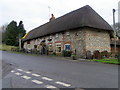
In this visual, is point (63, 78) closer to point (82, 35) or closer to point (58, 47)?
point (82, 35)

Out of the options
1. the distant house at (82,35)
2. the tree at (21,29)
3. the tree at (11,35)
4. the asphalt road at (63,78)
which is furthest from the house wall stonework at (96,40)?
the tree at (21,29)

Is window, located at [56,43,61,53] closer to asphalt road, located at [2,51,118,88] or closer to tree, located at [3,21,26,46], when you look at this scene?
asphalt road, located at [2,51,118,88]

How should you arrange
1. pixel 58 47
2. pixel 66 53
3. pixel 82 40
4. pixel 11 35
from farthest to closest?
pixel 11 35
pixel 58 47
pixel 66 53
pixel 82 40

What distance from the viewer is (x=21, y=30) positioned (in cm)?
5688

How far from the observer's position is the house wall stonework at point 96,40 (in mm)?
19369

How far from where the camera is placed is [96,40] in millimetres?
20562

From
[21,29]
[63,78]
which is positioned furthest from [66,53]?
[21,29]

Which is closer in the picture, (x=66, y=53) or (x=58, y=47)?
(x=66, y=53)

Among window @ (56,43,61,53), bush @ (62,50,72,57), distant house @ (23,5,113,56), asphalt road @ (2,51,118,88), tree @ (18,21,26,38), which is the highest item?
tree @ (18,21,26,38)

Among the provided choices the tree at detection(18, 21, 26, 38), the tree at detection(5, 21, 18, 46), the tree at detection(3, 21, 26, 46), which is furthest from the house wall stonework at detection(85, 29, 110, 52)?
the tree at detection(18, 21, 26, 38)

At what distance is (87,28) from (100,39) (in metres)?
3.70

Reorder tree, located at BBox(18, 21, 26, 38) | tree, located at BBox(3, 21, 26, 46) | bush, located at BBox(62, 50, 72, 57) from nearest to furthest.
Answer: bush, located at BBox(62, 50, 72, 57) → tree, located at BBox(3, 21, 26, 46) → tree, located at BBox(18, 21, 26, 38)

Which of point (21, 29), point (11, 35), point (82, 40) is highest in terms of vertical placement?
point (21, 29)

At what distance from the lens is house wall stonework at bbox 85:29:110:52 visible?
19.4 m
